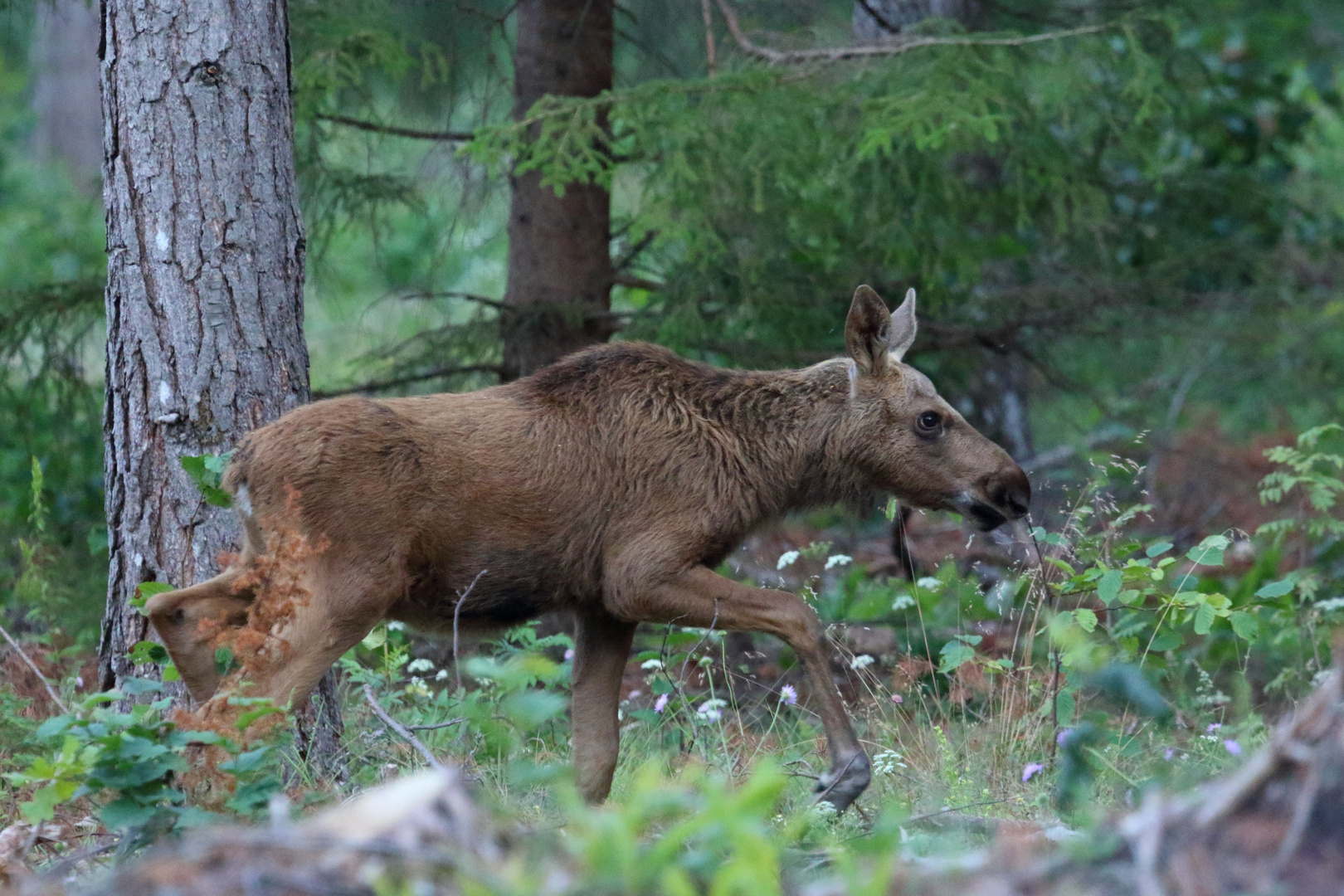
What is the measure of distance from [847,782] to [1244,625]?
192 centimetres

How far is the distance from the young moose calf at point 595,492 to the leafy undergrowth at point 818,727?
26 cm

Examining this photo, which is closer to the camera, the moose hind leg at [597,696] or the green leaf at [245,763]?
the green leaf at [245,763]

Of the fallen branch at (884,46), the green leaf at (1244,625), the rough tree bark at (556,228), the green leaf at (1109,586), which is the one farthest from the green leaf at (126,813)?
the fallen branch at (884,46)

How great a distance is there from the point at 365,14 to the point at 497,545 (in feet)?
14.4

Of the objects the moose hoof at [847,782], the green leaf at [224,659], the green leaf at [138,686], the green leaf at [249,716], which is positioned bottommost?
the moose hoof at [847,782]

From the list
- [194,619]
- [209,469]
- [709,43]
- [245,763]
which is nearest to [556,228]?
[709,43]

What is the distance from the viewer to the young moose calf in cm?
520

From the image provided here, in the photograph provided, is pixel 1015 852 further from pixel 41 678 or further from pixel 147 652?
pixel 41 678

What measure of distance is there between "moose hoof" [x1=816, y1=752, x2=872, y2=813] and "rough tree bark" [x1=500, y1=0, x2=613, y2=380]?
14.2 feet

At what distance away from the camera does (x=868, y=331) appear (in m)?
6.33

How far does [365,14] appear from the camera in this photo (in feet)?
27.8

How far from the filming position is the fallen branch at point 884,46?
24.9 ft

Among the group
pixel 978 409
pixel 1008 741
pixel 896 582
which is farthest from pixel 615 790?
pixel 978 409

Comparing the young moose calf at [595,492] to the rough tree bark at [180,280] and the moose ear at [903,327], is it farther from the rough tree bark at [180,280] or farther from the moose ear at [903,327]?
the rough tree bark at [180,280]
